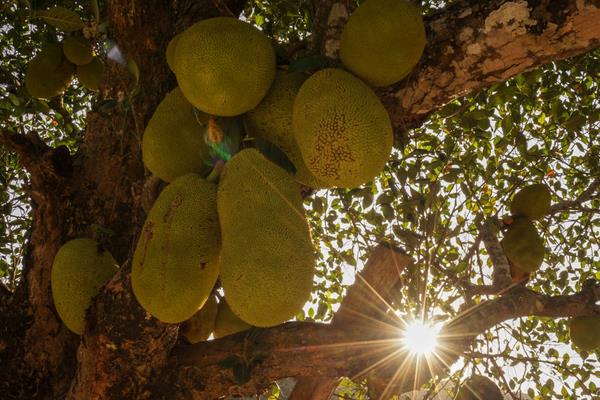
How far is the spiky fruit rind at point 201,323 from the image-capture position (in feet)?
4.66

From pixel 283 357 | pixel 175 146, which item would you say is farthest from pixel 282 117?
pixel 283 357

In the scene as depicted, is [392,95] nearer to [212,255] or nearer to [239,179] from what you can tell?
[239,179]

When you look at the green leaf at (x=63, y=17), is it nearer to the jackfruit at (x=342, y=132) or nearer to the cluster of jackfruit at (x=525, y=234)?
the jackfruit at (x=342, y=132)

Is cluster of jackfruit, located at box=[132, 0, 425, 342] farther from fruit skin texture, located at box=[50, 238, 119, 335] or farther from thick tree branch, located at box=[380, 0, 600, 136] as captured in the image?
fruit skin texture, located at box=[50, 238, 119, 335]

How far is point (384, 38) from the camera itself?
1005 mm

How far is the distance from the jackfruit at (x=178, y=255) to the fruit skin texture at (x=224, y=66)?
0.19 metres

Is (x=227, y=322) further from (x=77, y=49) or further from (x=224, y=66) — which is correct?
(x=77, y=49)

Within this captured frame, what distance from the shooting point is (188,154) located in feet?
3.85

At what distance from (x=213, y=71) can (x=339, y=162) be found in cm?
31

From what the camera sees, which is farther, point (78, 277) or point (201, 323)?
point (201, 323)

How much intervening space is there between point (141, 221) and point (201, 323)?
14.9 inches

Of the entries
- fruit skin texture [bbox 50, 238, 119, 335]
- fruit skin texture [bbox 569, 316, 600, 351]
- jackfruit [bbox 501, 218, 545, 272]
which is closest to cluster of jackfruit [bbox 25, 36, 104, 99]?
fruit skin texture [bbox 50, 238, 119, 335]

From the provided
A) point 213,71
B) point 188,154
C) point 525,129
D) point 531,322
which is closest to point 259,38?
point 213,71

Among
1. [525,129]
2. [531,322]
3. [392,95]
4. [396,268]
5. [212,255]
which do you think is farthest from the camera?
[531,322]
